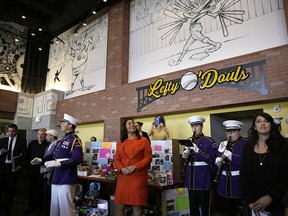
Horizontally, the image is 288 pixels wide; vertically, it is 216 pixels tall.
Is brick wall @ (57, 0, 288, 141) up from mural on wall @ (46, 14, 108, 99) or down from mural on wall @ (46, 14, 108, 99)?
down

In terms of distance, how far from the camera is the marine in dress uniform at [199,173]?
2795 millimetres

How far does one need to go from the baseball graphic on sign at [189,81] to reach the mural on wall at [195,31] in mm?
371

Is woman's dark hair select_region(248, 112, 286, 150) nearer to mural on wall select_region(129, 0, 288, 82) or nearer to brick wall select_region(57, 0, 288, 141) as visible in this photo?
brick wall select_region(57, 0, 288, 141)

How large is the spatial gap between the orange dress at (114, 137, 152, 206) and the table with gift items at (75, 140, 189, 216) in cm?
41

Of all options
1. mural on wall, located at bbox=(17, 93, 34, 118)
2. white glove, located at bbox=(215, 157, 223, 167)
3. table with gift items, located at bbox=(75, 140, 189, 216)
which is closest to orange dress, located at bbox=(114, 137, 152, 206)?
table with gift items, located at bbox=(75, 140, 189, 216)

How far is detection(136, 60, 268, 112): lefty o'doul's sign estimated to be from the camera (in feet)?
13.4

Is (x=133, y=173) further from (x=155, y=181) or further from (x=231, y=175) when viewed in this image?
(x=231, y=175)

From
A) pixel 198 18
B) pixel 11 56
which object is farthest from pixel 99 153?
pixel 11 56

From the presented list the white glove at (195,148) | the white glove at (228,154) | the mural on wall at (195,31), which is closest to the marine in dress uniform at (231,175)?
the white glove at (228,154)

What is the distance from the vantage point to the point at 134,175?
8.38 feet

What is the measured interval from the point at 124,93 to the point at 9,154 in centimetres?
301

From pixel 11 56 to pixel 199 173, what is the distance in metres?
8.39

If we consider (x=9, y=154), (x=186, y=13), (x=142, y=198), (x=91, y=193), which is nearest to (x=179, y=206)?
(x=142, y=198)

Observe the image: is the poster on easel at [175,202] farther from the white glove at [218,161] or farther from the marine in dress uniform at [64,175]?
the marine in dress uniform at [64,175]
